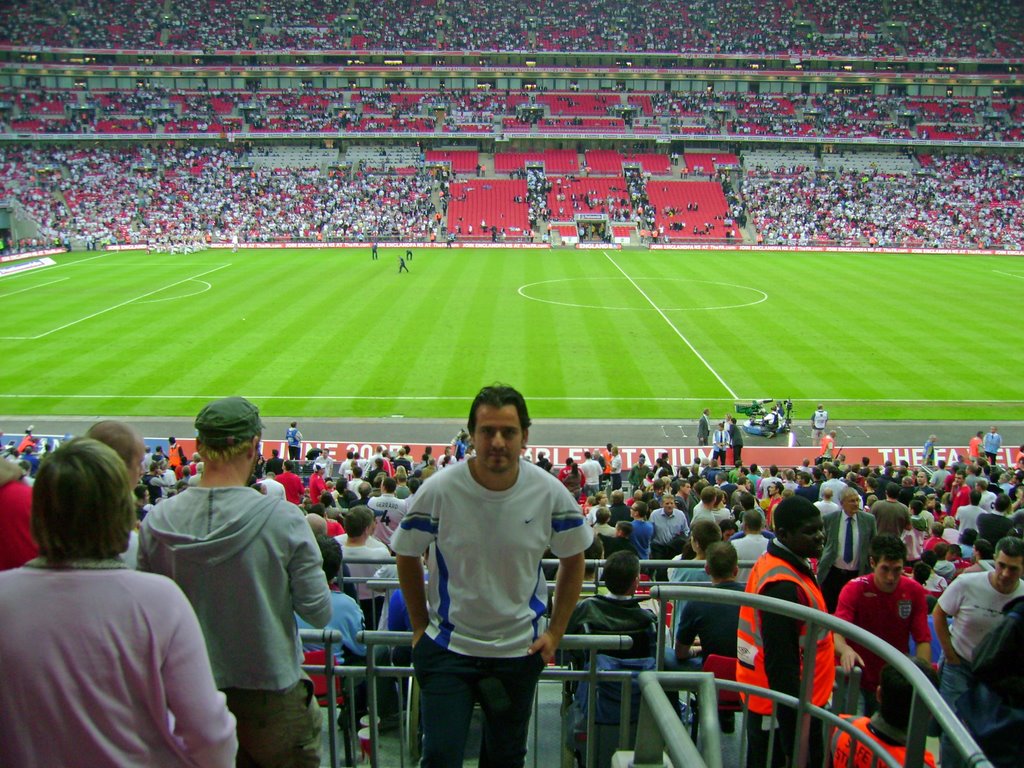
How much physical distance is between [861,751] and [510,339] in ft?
95.0

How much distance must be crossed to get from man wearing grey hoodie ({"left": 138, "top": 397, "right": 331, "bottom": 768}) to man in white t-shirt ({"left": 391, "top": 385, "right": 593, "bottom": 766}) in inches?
22.0

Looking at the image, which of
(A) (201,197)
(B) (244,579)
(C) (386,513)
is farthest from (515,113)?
(B) (244,579)

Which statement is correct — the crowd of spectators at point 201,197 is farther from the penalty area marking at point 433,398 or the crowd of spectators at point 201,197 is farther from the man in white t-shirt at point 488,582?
the man in white t-shirt at point 488,582

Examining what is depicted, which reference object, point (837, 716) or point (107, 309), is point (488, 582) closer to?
point (837, 716)

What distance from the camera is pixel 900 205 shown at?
70500 millimetres

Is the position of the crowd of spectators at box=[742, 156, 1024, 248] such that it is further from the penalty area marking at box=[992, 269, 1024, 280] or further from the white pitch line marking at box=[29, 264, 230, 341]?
the white pitch line marking at box=[29, 264, 230, 341]

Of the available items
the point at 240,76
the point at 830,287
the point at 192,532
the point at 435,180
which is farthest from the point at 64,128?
the point at 192,532

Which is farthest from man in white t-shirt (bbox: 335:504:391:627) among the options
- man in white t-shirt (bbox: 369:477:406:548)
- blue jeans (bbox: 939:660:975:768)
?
blue jeans (bbox: 939:660:975:768)

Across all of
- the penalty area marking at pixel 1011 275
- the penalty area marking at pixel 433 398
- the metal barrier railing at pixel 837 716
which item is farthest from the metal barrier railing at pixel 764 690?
the penalty area marking at pixel 1011 275

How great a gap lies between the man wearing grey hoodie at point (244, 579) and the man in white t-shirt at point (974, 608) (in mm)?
4392

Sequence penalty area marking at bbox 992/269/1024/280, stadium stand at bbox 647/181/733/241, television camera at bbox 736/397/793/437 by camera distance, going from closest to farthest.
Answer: television camera at bbox 736/397/793/437
penalty area marking at bbox 992/269/1024/280
stadium stand at bbox 647/181/733/241

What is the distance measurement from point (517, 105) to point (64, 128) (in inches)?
1632

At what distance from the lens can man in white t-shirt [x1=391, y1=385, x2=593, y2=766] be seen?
4188mm

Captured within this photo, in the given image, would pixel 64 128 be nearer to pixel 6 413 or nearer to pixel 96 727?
pixel 6 413
